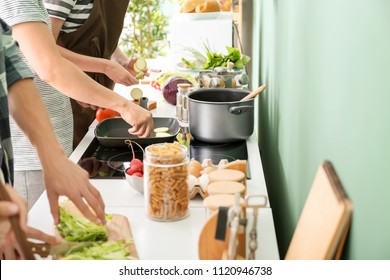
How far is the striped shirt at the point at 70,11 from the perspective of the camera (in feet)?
6.52

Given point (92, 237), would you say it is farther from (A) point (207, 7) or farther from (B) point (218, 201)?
(A) point (207, 7)

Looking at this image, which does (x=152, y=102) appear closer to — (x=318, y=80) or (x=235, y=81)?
(x=235, y=81)

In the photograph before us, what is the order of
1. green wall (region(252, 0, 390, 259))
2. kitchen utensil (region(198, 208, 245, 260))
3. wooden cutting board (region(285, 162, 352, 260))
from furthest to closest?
kitchen utensil (region(198, 208, 245, 260)) → wooden cutting board (region(285, 162, 352, 260)) → green wall (region(252, 0, 390, 259))

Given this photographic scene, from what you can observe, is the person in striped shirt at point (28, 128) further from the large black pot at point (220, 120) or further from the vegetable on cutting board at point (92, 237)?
the large black pot at point (220, 120)

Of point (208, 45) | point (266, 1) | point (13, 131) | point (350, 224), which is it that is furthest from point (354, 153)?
point (208, 45)

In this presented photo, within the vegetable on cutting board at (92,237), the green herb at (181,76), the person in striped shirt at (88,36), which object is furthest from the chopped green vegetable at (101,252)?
the green herb at (181,76)

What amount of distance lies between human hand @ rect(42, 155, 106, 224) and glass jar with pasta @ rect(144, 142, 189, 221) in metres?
0.13

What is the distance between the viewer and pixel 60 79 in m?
1.65

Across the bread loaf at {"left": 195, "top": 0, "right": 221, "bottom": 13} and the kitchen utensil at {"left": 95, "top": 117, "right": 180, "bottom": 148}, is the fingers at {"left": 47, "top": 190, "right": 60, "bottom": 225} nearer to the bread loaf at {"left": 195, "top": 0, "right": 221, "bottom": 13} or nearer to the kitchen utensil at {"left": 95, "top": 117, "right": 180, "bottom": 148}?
the kitchen utensil at {"left": 95, "top": 117, "right": 180, "bottom": 148}

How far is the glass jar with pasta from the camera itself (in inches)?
51.4

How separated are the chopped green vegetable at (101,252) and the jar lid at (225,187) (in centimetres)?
21

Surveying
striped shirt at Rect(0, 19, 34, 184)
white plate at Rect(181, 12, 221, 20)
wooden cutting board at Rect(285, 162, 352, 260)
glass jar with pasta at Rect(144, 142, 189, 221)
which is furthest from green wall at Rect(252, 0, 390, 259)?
white plate at Rect(181, 12, 221, 20)

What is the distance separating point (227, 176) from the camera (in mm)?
1332

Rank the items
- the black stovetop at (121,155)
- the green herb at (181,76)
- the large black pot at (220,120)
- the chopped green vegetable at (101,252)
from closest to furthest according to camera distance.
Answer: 1. the chopped green vegetable at (101,252)
2. the black stovetop at (121,155)
3. the large black pot at (220,120)
4. the green herb at (181,76)
